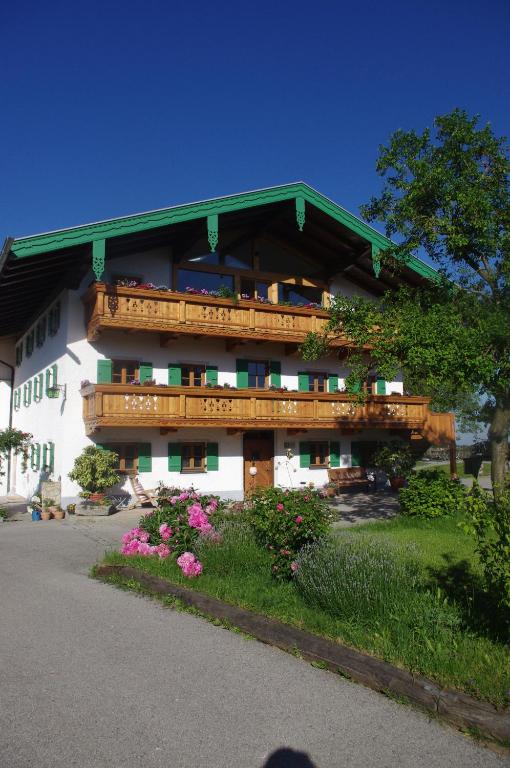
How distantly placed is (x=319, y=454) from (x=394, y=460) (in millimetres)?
3173

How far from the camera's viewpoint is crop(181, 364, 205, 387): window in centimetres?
2200

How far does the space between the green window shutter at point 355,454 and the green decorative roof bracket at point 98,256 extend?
12.0 metres

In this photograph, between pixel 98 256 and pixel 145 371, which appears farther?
pixel 145 371

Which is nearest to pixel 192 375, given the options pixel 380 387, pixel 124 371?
pixel 124 371

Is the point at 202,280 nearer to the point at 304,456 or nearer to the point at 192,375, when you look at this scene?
the point at 192,375

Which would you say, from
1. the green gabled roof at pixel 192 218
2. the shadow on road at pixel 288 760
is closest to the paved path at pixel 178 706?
the shadow on road at pixel 288 760

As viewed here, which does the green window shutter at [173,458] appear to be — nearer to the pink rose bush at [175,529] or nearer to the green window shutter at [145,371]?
the green window shutter at [145,371]

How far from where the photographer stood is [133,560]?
392 inches

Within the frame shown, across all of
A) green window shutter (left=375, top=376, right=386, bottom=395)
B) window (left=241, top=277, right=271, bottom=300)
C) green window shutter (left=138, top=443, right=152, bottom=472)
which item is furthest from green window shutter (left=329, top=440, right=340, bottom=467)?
green window shutter (left=138, top=443, right=152, bottom=472)

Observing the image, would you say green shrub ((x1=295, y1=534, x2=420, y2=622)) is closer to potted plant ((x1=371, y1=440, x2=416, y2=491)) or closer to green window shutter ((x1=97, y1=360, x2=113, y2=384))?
green window shutter ((x1=97, y1=360, x2=113, y2=384))

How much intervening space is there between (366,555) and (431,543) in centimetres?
476

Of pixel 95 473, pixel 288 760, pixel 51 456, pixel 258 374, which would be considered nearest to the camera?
pixel 288 760

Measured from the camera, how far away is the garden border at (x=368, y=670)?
4.36 meters

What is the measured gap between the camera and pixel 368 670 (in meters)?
5.17
